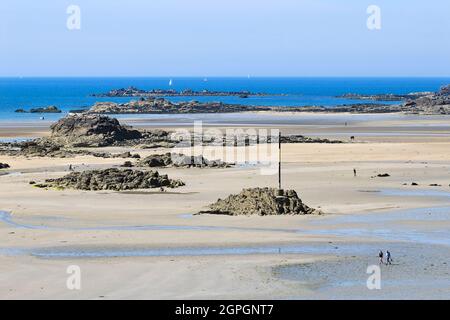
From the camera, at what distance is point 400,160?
57781 mm

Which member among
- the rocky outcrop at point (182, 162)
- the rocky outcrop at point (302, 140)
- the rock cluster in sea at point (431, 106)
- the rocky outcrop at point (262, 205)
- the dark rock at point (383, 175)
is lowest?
the rock cluster in sea at point (431, 106)

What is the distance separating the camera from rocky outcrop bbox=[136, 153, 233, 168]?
54.2 metres

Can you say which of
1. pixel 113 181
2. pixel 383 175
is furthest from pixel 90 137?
pixel 383 175

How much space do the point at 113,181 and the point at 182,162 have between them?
34.3 feet

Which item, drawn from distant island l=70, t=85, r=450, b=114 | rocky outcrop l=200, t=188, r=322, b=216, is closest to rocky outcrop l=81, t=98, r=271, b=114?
distant island l=70, t=85, r=450, b=114

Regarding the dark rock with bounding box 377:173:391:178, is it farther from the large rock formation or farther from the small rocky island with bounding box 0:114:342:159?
the large rock formation

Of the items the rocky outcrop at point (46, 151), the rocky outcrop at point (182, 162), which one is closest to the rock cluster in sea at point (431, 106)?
the rocky outcrop at point (46, 151)

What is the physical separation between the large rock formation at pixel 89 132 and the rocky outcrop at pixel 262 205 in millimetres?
34345

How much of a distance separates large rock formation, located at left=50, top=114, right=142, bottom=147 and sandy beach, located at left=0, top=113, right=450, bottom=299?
13652 mm

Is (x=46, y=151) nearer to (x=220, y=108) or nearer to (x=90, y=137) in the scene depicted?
(x=90, y=137)

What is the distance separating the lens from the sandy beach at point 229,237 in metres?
24.1

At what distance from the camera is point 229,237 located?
3138 cm

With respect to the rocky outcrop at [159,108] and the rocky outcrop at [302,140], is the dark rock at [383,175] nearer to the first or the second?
the rocky outcrop at [302,140]
